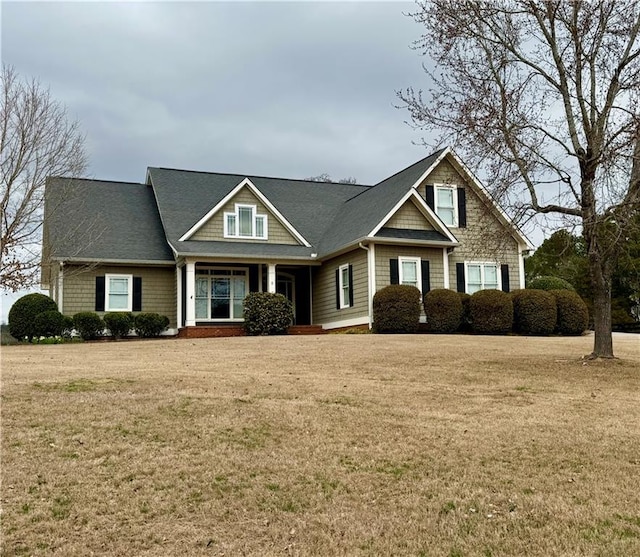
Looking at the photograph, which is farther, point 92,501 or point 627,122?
point 627,122

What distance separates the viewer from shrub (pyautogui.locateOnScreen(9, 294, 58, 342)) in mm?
22578

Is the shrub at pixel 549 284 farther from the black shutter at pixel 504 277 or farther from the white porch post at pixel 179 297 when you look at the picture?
the white porch post at pixel 179 297

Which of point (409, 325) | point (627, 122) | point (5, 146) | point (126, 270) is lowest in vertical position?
point (409, 325)

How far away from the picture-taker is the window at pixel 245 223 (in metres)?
26.2

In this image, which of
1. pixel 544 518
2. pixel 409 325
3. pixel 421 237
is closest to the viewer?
pixel 544 518

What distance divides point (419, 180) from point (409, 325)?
19.7 feet

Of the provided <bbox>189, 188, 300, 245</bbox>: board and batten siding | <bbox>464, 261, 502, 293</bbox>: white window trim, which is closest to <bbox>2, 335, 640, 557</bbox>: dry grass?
<bbox>464, 261, 502, 293</bbox>: white window trim

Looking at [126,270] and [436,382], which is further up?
[126,270]

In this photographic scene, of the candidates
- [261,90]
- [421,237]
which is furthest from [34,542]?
[421,237]

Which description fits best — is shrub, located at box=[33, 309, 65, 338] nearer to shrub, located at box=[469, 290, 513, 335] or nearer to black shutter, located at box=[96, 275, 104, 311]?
black shutter, located at box=[96, 275, 104, 311]

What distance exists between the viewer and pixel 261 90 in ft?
67.8

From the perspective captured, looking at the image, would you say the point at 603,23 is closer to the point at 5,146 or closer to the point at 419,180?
the point at 419,180

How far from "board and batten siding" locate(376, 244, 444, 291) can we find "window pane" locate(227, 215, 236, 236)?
5826 millimetres

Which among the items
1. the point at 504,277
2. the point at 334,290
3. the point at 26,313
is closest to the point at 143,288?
the point at 26,313
